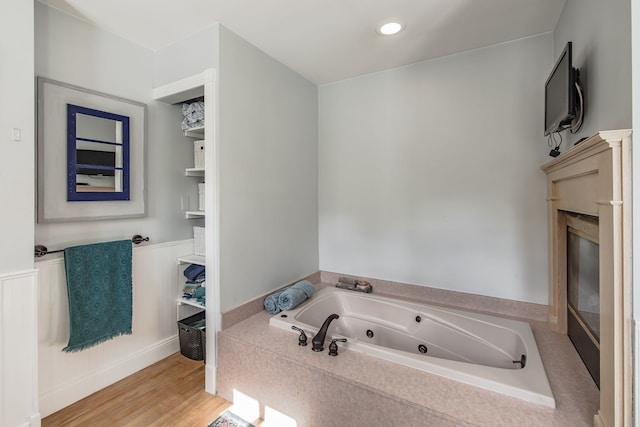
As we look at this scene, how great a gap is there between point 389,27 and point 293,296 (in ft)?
6.44

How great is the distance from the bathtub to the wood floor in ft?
2.12

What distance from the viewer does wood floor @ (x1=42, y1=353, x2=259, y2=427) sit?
1.64m

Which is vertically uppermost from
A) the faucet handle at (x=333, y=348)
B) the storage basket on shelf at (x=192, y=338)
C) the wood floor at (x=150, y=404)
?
the faucet handle at (x=333, y=348)

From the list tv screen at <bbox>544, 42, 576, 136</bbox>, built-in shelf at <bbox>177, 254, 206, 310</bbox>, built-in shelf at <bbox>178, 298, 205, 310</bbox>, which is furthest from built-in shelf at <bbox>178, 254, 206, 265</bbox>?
tv screen at <bbox>544, 42, 576, 136</bbox>

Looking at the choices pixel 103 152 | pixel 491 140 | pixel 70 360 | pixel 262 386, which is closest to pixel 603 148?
pixel 491 140

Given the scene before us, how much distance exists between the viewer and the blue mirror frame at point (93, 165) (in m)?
1.75

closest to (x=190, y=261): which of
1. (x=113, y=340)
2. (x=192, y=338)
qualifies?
(x=192, y=338)

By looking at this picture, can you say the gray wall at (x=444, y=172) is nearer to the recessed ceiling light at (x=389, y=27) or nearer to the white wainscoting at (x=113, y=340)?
the recessed ceiling light at (x=389, y=27)

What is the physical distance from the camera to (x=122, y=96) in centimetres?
202

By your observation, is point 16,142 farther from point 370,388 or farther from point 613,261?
point 613,261

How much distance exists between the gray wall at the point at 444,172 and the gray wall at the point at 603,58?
473 millimetres

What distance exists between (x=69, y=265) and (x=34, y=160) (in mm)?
615

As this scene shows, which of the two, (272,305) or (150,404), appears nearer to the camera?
(150,404)

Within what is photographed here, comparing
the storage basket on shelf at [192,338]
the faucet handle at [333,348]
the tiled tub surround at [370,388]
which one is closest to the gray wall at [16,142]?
the storage basket on shelf at [192,338]
